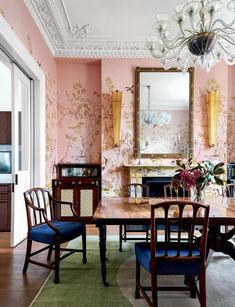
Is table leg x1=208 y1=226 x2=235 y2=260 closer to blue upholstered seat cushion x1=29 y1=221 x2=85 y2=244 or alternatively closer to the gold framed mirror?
blue upholstered seat cushion x1=29 y1=221 x2=85 y2=244

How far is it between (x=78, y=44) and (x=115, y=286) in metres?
4.03

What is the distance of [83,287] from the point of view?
250 centimetres

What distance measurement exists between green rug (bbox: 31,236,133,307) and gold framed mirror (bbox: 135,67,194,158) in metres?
2.32

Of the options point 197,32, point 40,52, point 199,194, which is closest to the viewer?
point 199,194

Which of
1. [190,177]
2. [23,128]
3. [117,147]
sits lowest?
[190,177]

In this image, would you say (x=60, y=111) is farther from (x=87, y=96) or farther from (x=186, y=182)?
(x=186, y=182)

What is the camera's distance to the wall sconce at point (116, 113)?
16.6 ft

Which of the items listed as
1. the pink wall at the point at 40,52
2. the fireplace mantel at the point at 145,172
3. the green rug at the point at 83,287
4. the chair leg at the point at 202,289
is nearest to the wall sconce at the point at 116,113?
the fireplace mantel at the point at 145,172

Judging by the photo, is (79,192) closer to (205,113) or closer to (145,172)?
(145,172)

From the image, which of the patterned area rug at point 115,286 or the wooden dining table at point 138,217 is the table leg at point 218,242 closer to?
the wooden dining table at point 138,217

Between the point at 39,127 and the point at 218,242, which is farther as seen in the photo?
the point at 39,127

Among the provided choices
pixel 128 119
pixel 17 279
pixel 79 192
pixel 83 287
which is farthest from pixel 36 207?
pixel 128 119

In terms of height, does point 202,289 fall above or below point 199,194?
below

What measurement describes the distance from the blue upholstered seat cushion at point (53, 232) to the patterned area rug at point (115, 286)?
0.37 meters
